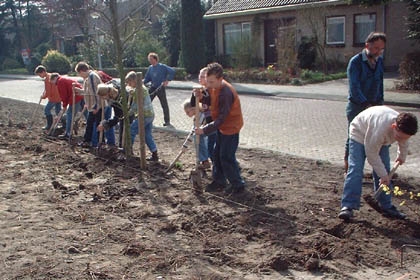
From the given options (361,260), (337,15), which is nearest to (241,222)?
(361,260)

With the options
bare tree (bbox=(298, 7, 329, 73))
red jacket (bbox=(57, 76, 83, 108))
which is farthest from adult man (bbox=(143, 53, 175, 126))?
bare tree (bbox=(298, 7, 329, 73))

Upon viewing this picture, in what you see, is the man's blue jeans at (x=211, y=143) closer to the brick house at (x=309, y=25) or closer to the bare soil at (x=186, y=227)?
the bare soil at (x=186, y=227)

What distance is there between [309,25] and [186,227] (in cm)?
2053

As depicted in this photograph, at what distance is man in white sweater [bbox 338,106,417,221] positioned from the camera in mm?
4551

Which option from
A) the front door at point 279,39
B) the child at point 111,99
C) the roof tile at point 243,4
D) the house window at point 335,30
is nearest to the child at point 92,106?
the child at point 111,99

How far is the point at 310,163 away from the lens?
7762mm

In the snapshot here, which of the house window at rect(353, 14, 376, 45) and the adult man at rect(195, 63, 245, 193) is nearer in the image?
the adult man at rect(195, 63, 245, 193)

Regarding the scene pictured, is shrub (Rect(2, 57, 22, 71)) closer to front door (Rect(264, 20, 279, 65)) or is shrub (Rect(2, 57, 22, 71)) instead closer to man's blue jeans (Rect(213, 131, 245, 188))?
front door (Rect(264, 20, 279, 65))

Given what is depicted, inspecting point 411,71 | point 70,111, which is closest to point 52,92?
point 70,111

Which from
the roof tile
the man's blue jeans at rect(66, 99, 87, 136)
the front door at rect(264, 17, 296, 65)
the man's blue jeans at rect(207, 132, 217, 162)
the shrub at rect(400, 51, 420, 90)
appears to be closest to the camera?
the man's blue jeans at rect(207, 132, 217, 162)

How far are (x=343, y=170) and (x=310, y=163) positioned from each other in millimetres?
608

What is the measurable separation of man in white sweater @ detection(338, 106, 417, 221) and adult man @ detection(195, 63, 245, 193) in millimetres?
1416

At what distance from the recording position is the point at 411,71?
16578mm

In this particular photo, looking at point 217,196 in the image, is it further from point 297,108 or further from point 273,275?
point 297,108
